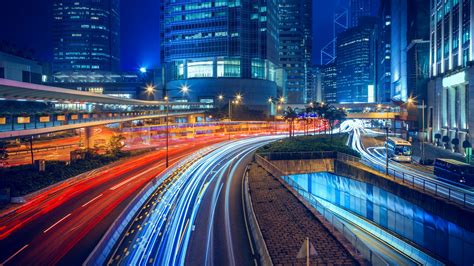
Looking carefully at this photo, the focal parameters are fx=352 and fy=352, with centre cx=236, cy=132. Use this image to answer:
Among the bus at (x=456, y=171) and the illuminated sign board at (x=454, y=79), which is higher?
the illuminated sign board at (x=454, y=79)

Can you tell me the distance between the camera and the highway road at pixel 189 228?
55.0 ft

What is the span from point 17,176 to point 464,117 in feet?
186

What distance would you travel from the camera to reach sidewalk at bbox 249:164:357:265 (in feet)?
54.4

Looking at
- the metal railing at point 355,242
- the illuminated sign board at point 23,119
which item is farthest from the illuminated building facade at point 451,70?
the illuminated sign board at point 23,119

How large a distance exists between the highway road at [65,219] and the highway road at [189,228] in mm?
1864

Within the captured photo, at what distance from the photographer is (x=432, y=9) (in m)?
70.6

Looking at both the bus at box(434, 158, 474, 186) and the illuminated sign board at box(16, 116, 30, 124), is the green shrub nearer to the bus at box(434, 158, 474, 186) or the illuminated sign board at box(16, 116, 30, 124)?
the illuminated sign board at box(16, 116, 30, 124)

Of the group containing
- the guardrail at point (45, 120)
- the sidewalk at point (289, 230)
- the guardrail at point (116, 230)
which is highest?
the guardrail at point (45, 120)

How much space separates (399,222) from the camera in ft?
104

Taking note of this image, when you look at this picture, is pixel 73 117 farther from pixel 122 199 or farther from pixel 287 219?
pixel 287 219

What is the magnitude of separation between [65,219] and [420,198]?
25948 mm

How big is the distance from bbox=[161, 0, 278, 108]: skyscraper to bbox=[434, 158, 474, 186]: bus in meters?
101

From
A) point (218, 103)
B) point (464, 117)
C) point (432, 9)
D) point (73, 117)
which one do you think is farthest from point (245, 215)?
point (218, 103)

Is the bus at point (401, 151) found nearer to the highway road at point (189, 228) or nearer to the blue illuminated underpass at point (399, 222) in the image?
the blue illuminated underpass at point (399, 222)
